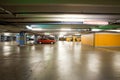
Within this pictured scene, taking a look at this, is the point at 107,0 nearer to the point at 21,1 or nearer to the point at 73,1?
the point at 73,1

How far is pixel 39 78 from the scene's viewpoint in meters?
5.05

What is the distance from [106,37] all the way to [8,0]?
2049cm

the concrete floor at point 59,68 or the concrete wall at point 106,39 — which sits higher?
the concrete wall at point 106,39

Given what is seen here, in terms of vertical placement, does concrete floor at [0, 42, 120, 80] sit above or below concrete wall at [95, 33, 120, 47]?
below

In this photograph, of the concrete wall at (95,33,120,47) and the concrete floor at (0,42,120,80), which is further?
the concrete wall at (95,33,120,47)

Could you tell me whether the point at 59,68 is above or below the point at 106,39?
below

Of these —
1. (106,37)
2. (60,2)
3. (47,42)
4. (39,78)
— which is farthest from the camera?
(47,42)

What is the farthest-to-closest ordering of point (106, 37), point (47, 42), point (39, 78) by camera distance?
1. point (47, 42)
2. point (106, 37)
3. point (39, 78)

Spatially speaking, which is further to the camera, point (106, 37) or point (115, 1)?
point (106, 37)

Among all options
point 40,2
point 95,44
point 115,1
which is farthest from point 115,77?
point 95,44

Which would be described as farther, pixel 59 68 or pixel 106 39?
pixel 106 39

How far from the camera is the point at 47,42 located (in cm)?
3253

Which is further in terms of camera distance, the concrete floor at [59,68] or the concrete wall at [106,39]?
the concrete wall at [106,39]

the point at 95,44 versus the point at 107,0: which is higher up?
the point at 107,0
